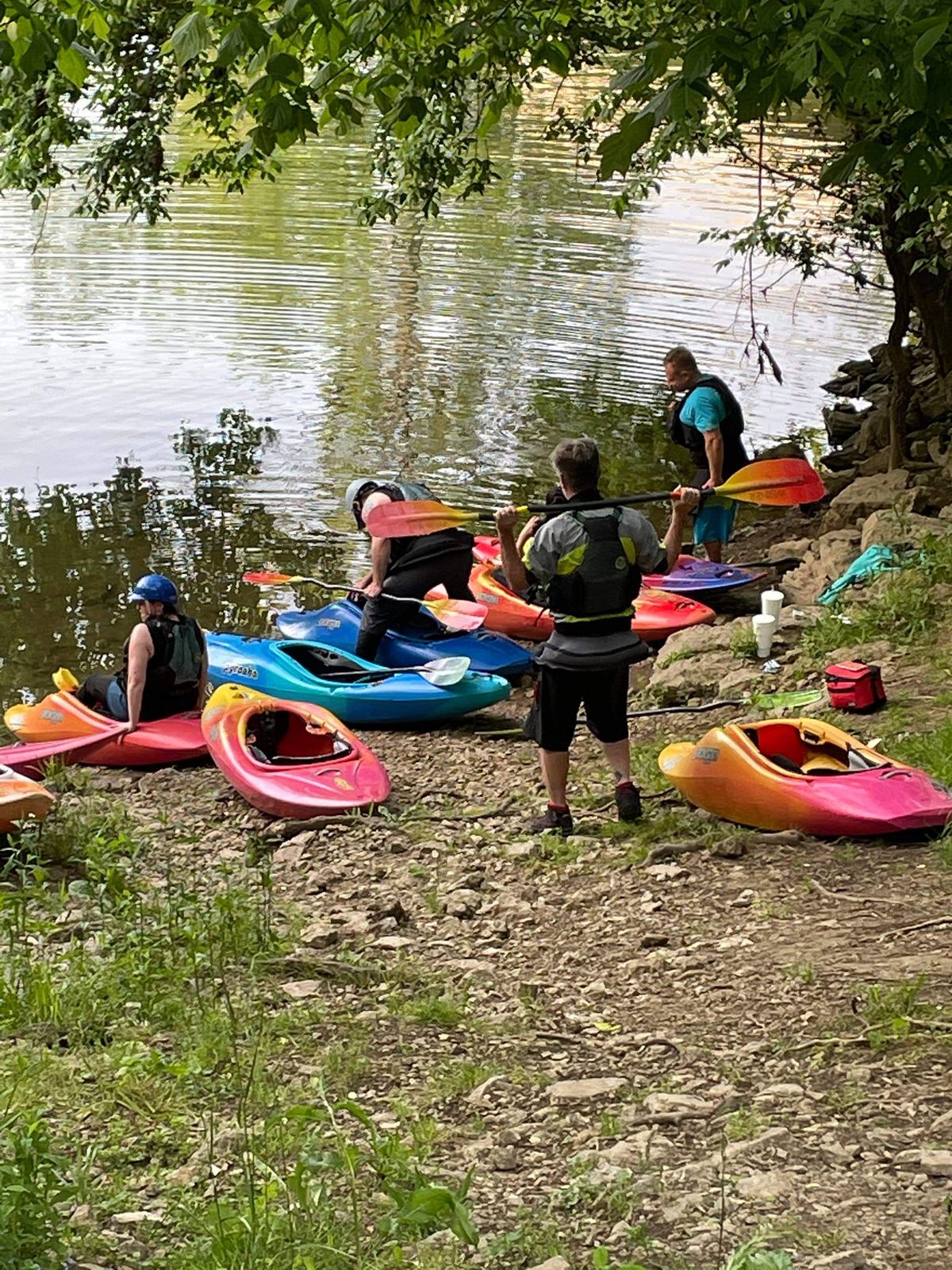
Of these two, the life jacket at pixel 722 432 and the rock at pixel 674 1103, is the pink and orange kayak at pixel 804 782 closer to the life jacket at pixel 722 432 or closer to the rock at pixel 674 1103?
the rock at pixel 674 1103

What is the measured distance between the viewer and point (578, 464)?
237 inches

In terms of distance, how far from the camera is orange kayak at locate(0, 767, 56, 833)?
6.33 m

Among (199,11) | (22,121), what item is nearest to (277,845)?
(199,11)

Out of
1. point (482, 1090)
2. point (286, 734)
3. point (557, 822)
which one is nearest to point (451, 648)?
point (286, 734)

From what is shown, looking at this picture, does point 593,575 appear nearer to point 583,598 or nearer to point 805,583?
point 583,598

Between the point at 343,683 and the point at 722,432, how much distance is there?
322 cm

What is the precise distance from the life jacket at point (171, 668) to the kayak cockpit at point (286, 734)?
68cm

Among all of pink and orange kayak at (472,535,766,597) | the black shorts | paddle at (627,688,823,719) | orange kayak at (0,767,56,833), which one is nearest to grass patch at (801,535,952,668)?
paddle at (627,688,823,719)

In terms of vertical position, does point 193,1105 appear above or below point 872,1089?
below

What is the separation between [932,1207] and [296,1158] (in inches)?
56.4

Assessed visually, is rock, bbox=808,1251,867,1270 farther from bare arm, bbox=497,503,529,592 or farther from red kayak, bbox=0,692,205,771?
red kayak, bbox=0,692,205,771

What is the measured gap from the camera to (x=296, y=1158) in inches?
141

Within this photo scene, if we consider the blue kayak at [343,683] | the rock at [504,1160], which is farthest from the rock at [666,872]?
the blue kayak at [343,683]

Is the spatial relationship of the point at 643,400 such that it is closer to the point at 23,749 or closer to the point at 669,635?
the point at 669,635
